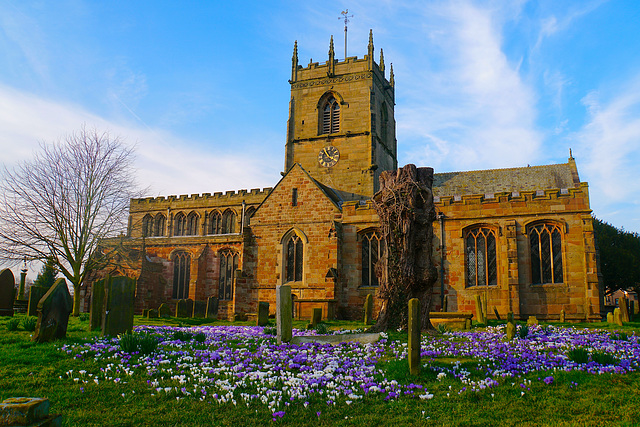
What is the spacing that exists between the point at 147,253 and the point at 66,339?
25700 millimetres

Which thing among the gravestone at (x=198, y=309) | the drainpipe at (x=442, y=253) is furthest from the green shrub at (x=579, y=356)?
the gravestone at (x=198, y=309)

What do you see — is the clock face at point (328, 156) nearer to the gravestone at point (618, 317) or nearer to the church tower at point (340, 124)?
the church tower at point (340, 124)

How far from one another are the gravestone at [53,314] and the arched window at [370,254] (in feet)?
51.2

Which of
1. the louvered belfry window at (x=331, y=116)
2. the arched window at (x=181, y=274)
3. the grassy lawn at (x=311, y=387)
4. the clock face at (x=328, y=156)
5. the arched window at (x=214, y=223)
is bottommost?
the grassy lawn at (x=311, y=387)

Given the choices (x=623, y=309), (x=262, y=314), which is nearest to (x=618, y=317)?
(x=623, y=309)

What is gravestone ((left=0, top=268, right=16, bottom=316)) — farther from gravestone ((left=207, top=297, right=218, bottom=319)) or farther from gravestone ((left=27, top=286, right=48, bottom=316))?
gravestone ((left=207, top=297, right=218, bottom=319))

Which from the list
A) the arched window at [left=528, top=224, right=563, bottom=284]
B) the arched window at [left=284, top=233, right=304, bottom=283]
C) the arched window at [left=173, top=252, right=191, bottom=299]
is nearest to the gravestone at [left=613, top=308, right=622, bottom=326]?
the arched window at [left=528, top=224, right=563, bottom=284]

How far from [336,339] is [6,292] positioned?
1229 centimetres

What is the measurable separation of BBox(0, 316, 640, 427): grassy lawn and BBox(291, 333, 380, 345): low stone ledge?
0.84 meters

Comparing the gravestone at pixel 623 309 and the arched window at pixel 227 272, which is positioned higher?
the arched window at pixel 227 272

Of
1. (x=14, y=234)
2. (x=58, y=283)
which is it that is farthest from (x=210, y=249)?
(x=58, y=283)

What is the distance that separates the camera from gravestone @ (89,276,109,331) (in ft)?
40.5

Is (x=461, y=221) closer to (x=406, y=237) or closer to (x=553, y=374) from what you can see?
(x=406, y=237)

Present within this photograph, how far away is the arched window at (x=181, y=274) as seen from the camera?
3319cm
